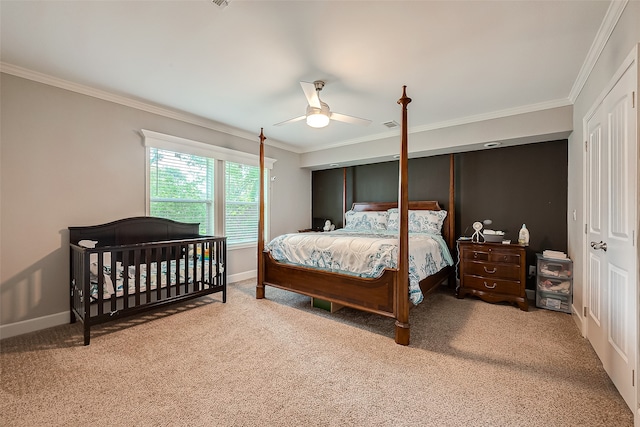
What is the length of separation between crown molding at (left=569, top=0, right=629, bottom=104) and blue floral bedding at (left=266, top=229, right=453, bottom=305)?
6.98 ft

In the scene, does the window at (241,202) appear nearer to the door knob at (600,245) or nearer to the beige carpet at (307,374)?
the beige carpet at (307,374)

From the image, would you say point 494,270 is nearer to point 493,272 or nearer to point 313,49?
point 493,272

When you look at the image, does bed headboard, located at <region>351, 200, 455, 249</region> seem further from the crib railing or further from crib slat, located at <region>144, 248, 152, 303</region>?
crib slat, located at <region>144, 248, 152, 303</region>

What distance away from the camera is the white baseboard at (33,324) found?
8.20 ft

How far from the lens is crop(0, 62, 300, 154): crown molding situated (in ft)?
8.38

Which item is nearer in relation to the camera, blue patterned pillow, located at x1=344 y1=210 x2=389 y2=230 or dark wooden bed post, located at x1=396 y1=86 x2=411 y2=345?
dark wooden bed post, located at x1=396 y1=86 x2=411 y2=345

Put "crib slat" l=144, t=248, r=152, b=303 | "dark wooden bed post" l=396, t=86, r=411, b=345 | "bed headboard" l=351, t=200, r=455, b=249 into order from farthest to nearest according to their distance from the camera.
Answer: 1. "bed headboard" l=351, t=200, r=455, b=249
2. "crib slat" l=144, t=248, r=152, b=303
3. "dark wooden bed post" l=396, t=86, r=411, b=345

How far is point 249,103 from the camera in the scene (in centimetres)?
333

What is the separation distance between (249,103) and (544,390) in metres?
3.73

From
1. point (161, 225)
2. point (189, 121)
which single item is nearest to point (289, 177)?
point (189, 121)

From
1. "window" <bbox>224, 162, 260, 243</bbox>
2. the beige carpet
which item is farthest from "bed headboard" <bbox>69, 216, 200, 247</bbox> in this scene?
the beige carpet

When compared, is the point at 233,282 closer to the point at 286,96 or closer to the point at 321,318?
the point at 321,318

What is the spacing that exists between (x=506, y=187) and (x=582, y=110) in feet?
4.47

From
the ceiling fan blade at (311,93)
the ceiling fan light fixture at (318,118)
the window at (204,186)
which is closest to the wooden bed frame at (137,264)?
the window at (204,186)
